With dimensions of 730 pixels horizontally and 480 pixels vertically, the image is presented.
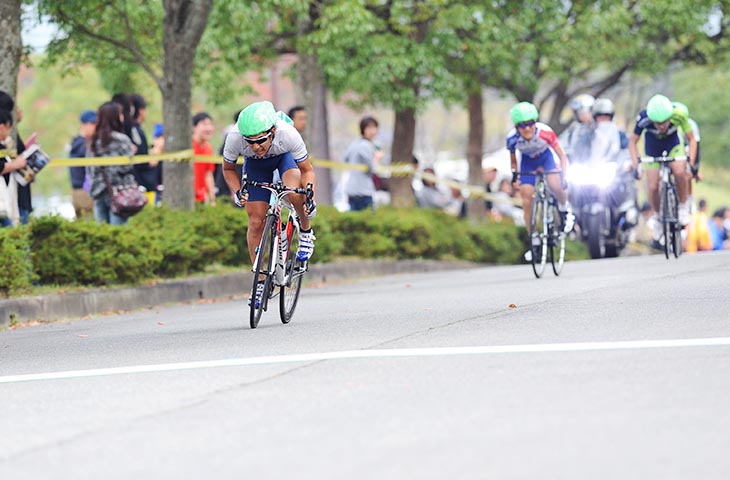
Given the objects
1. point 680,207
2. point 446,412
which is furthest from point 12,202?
point 446,412

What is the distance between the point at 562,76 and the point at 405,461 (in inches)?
1081

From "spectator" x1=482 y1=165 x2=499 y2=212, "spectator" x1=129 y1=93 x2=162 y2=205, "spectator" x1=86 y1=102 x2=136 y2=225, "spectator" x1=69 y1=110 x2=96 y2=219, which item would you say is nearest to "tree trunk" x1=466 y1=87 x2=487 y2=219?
"spectator" x1=482 y1=165 x2=499 y2=212

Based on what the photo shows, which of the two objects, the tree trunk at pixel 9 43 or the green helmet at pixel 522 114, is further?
the green helmet at pixel 522 114

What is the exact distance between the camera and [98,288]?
15680mm

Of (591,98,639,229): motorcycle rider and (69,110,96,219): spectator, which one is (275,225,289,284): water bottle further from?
(591,98,639,229): motorcycle rider

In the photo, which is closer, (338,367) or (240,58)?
(338,367)

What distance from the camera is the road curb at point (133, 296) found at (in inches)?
570

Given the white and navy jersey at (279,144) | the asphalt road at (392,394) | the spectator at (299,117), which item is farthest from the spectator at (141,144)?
the white and navy jersey at (279,144)

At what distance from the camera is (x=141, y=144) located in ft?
61.9

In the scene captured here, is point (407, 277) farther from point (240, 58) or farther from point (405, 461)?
point (405, 461)

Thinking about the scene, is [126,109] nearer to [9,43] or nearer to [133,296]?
[9,43]

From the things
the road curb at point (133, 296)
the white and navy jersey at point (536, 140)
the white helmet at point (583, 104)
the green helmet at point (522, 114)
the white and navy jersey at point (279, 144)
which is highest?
the white helmet at point (583, 104)

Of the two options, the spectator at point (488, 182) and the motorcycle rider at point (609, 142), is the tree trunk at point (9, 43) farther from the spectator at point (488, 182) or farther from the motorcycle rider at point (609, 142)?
the spectator at point (488, 182)

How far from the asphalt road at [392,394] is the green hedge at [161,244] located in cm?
218
